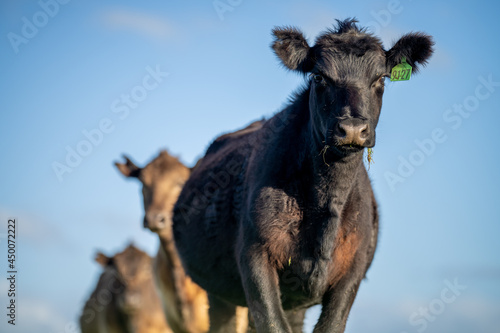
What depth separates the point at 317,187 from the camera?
6.12 meters

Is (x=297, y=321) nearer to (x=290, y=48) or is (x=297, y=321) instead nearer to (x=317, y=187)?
(x=317, y=187)

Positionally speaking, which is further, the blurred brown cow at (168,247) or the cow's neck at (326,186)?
the blurred brown cow at (168,247)

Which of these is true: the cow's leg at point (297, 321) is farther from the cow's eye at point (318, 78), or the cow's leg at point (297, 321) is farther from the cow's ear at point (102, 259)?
the cow's ear at point (102, 259)

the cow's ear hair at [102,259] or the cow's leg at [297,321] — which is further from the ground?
the cow's ear hair at [102,259]

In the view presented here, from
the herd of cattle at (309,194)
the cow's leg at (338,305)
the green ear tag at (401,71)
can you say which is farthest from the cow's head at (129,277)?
the green ear tag at (401,71)

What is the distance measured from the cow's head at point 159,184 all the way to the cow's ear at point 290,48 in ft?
22.4

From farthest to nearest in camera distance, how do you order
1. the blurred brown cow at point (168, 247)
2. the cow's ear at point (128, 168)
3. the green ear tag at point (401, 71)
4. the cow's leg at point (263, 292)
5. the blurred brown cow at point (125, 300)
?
the blurred brown cow at point (125, 300) → the cow's ear at point (128, 168) → the blurred brown cow at point (168, 247) → the green ear tag at point (401, 71) → the cow's leg at point (263, 292)

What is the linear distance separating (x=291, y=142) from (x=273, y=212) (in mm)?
742

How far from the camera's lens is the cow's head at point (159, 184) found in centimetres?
1287

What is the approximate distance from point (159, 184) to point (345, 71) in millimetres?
8540

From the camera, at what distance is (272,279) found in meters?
5.98

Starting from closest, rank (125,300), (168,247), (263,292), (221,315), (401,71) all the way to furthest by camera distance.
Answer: (263,292)
(401,71)
(221,315)
(168,247)
(125,300)

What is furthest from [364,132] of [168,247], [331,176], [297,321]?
[168,247]

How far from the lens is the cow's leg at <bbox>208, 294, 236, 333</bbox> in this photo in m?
8.27
